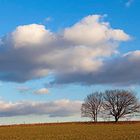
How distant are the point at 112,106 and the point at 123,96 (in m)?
5.17

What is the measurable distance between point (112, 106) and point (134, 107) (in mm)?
7197

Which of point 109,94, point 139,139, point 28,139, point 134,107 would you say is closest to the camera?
point 139,139

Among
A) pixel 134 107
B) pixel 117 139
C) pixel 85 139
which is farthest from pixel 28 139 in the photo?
pixel 134 107

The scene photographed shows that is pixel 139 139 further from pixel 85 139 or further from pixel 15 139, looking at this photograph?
pixel 15 139

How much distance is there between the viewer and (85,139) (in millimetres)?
41562

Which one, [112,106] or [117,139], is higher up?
[112,106]

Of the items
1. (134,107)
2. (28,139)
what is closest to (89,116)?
(134,107)

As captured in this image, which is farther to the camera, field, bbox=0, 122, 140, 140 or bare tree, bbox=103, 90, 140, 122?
bare tree, bbox=103, 90, 140, 122

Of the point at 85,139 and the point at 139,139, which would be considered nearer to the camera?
the point at 139,139

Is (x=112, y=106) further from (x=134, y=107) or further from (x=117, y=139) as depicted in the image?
(x=117, y=139)

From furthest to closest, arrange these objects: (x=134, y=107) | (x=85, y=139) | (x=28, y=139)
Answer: (x=134, y=107)
(x=28, y=139)
(x=85, y=139)

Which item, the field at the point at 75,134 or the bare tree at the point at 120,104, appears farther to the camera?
the bare tree at the point at 120,104

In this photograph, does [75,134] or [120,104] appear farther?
[120,104]

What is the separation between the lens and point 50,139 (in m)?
43.7
